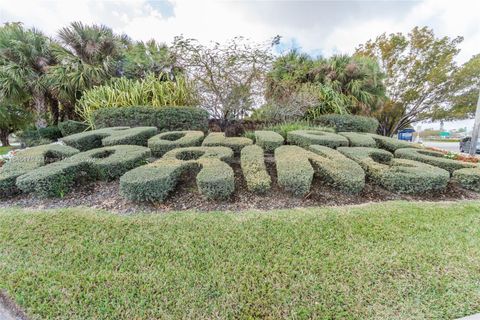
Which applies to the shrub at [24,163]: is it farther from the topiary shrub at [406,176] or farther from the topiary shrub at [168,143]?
the topiary shrub at [406,176]

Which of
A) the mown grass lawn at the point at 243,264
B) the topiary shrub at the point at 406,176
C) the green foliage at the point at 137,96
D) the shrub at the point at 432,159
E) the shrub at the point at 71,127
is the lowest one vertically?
the mown grass lawn at the point at 243,264

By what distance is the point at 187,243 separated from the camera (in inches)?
84.2

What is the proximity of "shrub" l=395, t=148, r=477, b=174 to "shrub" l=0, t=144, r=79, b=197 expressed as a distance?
6.76 meters

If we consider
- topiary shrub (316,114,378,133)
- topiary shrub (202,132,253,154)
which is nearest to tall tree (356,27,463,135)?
topiary shrub (316,114,378,133)

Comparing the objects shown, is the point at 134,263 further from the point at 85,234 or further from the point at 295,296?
the point at 295,296

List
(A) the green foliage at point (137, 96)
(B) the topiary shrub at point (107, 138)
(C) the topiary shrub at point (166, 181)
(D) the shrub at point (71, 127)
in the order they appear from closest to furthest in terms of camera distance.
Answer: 1. (C) the topiary shrub at point (166, 181)
2. (B) the topiary shrub at point (107, 138)
3. (A) the green foliage at point (137, 96)
4. (D) the shrub at point (71, 127)

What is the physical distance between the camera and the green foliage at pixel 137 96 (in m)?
6.54

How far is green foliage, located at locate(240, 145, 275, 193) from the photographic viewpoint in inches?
118

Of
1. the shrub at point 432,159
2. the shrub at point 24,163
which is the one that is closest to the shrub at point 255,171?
the shrub at point 432,159

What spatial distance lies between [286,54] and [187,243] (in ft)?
31.7

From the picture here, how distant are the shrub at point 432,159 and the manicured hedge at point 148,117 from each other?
5.48m

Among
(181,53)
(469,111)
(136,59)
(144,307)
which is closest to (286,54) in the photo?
(181,53)

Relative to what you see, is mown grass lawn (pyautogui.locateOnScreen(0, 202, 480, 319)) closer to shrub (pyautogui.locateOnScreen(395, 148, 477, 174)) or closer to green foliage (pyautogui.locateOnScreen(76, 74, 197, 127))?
shrub (pyautogui.locateOnScreen(395, 148, 477, 174))

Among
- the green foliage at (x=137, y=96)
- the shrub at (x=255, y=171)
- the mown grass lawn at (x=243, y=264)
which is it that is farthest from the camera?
the green foliage at (x=137, y=96)
